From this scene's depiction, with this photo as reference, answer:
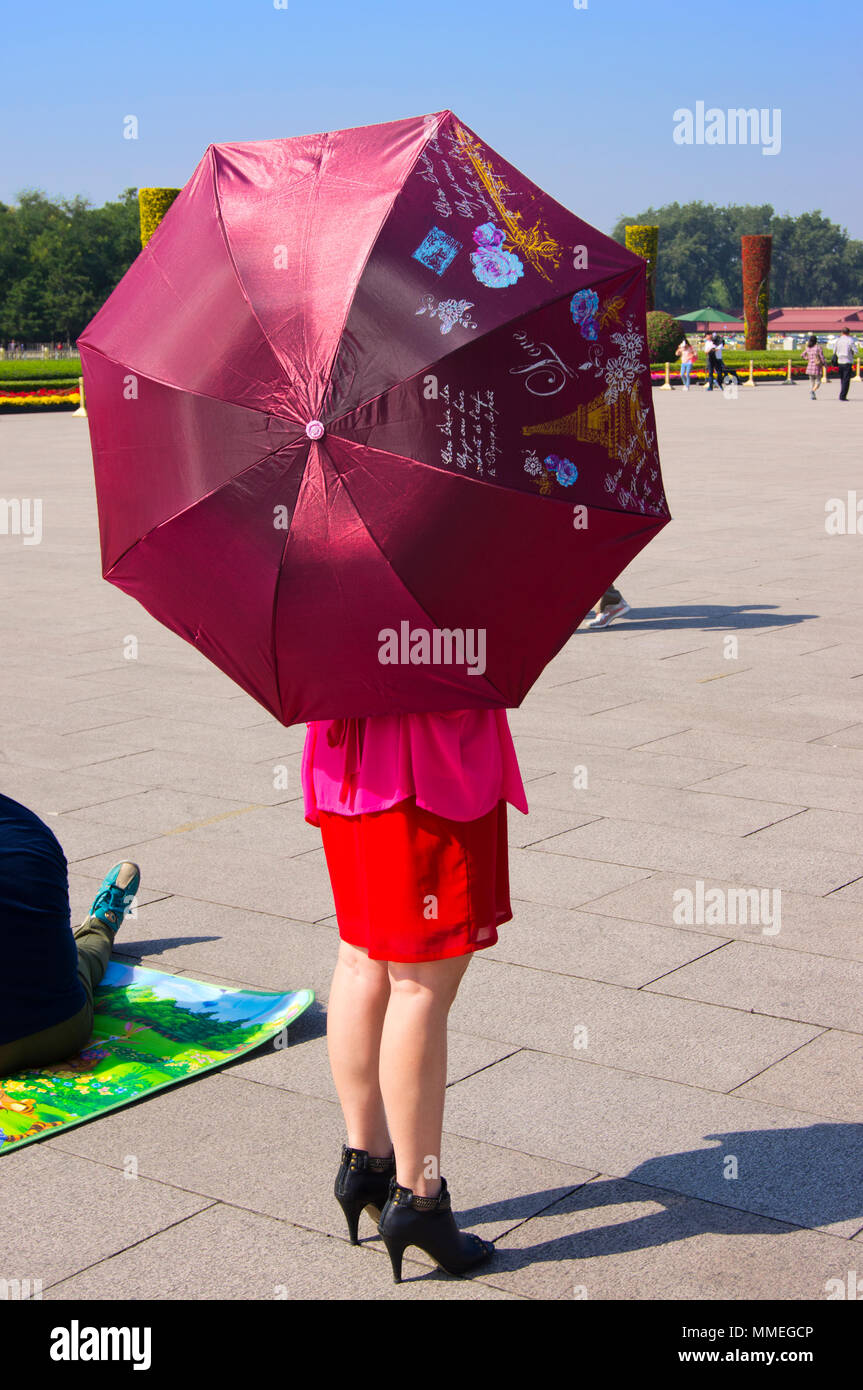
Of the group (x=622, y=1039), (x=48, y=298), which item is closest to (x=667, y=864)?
(x=622, y=1039)

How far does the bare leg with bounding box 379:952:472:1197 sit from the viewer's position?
8.98 feet

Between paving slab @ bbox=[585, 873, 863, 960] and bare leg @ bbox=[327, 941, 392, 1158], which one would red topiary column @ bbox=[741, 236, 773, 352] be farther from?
bare leg @ bbox=[327, 941, 392, 1158]

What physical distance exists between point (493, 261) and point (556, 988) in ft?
7.34

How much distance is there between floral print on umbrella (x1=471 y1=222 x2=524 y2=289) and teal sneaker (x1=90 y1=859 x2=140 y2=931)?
2.50m

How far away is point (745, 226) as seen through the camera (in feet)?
523

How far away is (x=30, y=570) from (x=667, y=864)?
834 centimetres

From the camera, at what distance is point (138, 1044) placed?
12.6 feet

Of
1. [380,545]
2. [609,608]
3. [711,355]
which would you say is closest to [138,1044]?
[380,545]

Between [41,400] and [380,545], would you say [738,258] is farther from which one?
[380,545]

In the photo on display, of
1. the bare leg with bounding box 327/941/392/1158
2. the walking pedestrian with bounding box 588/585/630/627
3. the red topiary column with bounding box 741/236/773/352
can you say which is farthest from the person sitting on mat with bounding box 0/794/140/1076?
the red topiary column with bounding box 741/236/773/352

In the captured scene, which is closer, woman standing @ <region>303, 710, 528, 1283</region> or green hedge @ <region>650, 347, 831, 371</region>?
woman standing @ <region>303, 710, 528, 1283</region>

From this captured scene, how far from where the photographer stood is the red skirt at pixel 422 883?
2699 millimetres

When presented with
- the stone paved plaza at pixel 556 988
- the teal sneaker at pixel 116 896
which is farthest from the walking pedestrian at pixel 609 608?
the teal sneaker at pixel 116 896
